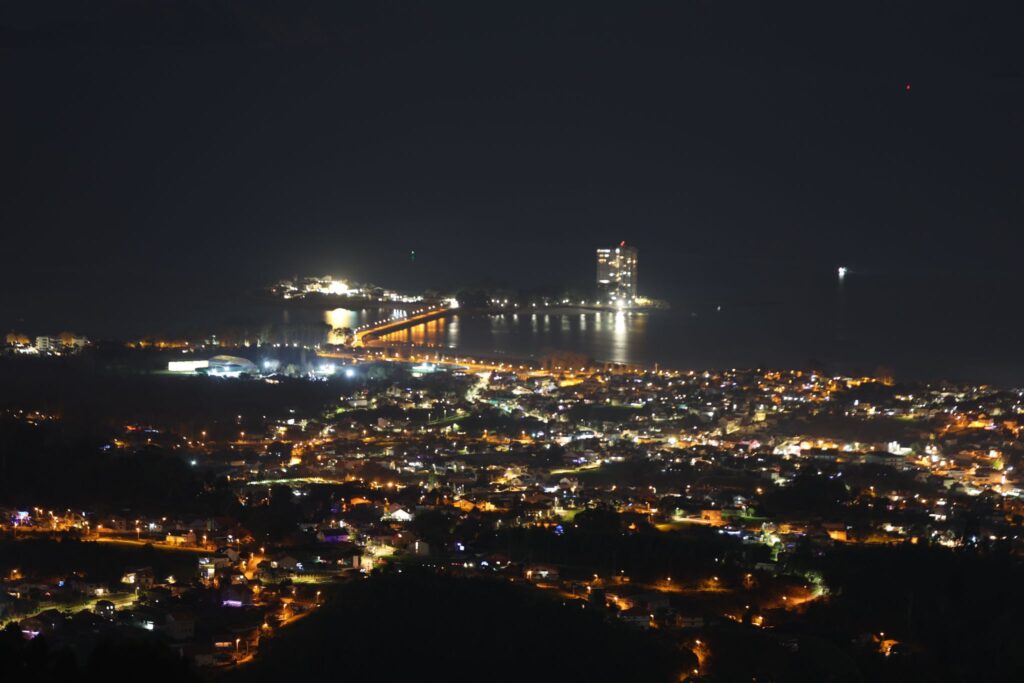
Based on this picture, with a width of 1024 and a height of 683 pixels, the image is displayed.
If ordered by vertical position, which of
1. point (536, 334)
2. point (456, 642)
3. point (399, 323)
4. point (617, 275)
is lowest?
point (456, 642)

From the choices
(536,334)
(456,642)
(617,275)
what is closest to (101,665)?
(456,642)

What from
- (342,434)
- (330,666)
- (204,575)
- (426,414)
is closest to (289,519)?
(204,575)

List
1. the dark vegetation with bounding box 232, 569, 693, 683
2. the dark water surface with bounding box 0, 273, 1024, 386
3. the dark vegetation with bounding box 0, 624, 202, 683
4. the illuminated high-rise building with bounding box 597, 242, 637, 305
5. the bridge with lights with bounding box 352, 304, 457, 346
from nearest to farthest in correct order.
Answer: the dark vegetation with bounding box 0, 624, 202, 683
the dark vegetation with bounding box 232, 569, 693, 683
the dark water surface with bounding box 0, 273, 1024, 386
the bridge with lights with bounding box 352, 304, 457, 346
the illuminated high-rise building with bounding box 597, 242, 637, 305

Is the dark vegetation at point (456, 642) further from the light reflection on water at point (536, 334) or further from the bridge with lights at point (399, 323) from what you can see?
the bridge with lights at point (399, 323)

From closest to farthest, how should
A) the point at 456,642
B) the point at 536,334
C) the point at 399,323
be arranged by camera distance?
the point at 456,642, the point at 536,334, the point at 399,323

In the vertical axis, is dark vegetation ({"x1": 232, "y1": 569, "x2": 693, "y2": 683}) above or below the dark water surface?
below

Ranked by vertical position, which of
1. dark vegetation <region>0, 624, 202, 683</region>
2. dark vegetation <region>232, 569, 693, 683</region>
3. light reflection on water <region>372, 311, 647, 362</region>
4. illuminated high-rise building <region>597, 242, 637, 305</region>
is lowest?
dark vegetation <region>232, 569, 693, 683</region>

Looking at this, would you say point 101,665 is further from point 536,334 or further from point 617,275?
point 617,275

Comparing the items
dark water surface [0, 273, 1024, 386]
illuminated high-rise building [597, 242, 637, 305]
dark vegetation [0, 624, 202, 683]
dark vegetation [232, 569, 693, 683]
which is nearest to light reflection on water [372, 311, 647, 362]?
dark water surface [0, 273, 1024, 386]

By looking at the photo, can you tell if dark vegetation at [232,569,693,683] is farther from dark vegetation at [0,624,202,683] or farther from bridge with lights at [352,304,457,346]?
bridge with lights at [352,304,457,346]
